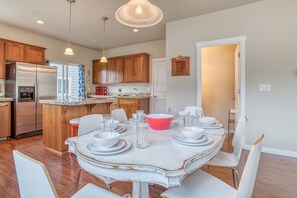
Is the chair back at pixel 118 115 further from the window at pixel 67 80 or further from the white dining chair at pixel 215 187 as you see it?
the window at pixel 67 80

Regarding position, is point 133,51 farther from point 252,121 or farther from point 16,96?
point 252,121

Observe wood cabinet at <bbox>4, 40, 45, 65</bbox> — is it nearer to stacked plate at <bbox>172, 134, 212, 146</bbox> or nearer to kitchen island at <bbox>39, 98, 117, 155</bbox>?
kitchen island at <bbox>39, 98, 117, 155</bbox>

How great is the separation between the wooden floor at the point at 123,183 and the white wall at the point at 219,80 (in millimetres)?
1599

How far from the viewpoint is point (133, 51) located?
5805 millimetres

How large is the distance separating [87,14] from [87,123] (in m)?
2.68

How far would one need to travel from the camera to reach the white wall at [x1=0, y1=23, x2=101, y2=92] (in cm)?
418

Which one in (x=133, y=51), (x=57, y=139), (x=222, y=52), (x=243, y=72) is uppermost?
(x=133, y=51)

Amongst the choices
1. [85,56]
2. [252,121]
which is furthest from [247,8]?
[85,56]

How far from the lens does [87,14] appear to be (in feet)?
11.5

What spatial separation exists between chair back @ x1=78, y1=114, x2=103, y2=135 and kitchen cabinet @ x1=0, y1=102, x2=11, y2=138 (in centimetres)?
309

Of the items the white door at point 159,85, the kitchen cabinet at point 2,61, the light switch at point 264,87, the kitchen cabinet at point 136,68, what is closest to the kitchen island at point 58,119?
the kitchen cabinet at point 2,61

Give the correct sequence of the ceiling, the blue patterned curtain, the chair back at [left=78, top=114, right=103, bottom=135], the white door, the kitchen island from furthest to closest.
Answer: the blue patterned curtain < the white door < the ceiling < the kitchen island < the chair back at [left=78, top=114, right=103, bottom=135]

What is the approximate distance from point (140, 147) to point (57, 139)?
2.47m

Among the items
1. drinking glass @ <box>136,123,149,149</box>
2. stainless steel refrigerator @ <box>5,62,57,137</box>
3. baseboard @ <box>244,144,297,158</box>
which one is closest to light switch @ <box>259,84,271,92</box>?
baseboard @ <box>244,144,297,158</box>
